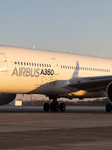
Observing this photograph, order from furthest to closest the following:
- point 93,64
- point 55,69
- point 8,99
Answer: point 93,64, point 8,99, point 55,69

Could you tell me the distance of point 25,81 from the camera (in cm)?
2327

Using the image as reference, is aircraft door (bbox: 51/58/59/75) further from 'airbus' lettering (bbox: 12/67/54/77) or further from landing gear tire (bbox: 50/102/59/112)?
landing gear tire (bbox: 50/102/59/112)

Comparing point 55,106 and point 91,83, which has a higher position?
point 91,83

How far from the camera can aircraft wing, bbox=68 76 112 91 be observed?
81.1 ft

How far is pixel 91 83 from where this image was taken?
25.3 metres

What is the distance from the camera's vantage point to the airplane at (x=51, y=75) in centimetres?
2266

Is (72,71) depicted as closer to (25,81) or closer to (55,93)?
(55,93)

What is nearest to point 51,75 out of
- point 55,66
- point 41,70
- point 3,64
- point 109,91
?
point 55,66

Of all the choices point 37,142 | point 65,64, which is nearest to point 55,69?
point 65,64

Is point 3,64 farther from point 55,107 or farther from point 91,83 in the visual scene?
point 55,107

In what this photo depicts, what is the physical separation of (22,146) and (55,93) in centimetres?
1745

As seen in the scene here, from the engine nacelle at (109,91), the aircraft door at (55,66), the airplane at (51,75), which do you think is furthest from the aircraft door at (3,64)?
the engine nacelle at (109,91)

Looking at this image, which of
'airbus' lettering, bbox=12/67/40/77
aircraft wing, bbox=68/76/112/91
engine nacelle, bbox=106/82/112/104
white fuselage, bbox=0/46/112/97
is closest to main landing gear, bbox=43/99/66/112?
white fuselage, bbox=0/46/112/97

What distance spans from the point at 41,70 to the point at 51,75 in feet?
3.52
